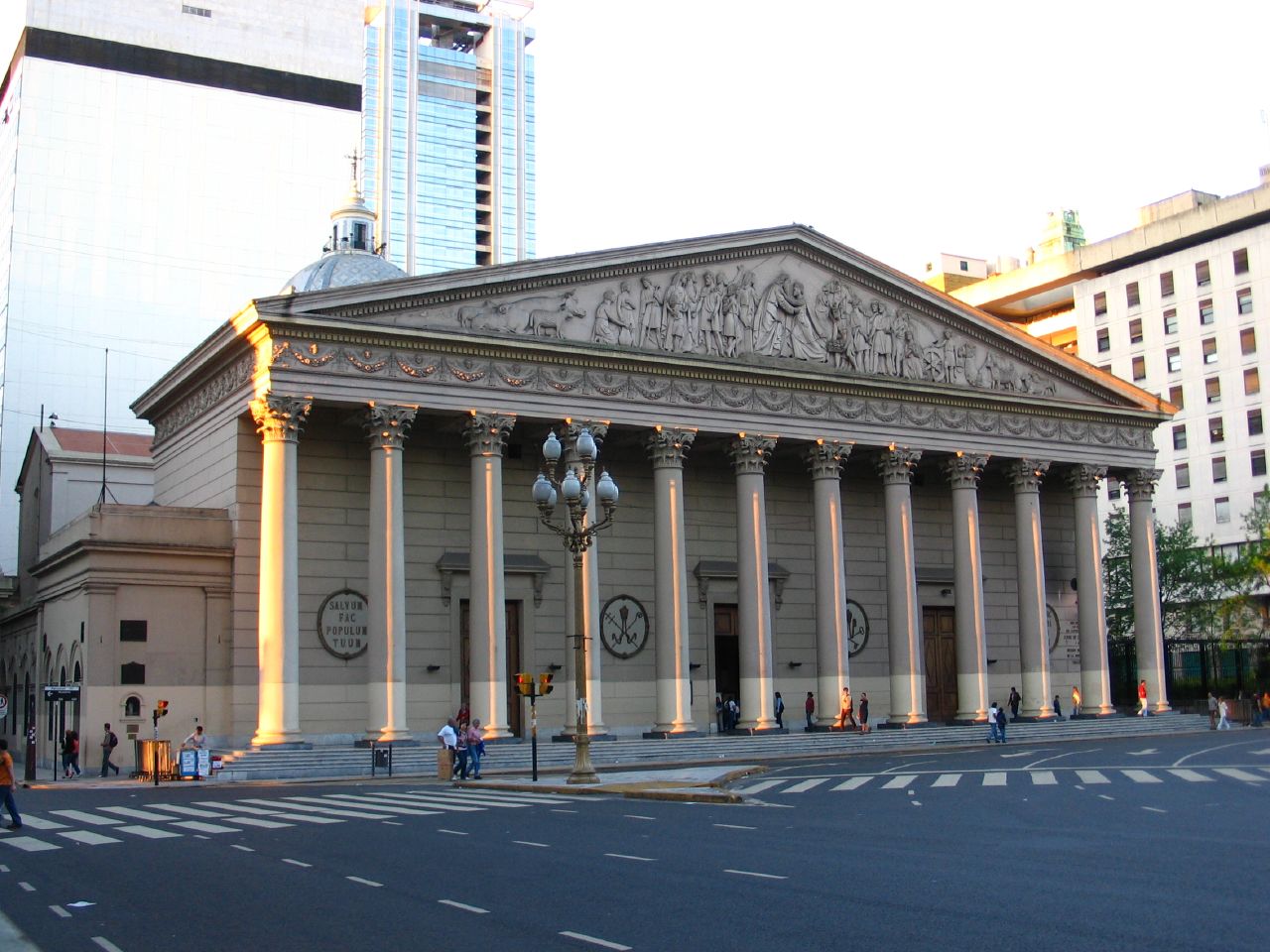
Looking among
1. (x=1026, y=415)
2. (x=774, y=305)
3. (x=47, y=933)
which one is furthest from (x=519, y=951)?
(x=1026, y=415)

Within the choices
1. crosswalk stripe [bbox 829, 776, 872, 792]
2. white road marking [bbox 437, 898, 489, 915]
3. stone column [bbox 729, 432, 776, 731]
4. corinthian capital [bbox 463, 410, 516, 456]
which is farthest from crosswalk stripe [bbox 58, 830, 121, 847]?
stone column [bbox 729, 432, 776, 731]

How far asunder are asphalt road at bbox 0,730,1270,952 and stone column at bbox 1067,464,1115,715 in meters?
27.4

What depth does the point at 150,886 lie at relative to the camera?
1670 cm

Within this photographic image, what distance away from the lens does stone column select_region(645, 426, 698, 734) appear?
47938 millimetres

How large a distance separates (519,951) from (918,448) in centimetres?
4385

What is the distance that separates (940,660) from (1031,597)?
4861 mm

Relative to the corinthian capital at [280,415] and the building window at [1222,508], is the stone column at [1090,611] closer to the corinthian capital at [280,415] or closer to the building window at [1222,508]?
the corinthian capital at [280,415]

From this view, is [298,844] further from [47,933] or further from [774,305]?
[774,305]

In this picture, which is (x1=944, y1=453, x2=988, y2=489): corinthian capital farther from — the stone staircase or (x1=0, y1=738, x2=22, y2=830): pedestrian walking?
(x1=0, y1=738, x2=22, y2=830): pedestrian walking

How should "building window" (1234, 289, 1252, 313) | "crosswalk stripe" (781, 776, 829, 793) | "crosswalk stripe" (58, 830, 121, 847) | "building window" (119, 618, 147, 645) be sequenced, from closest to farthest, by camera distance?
"crosswalk stripe" (58, 830, 121, 847)
"crosswalk stripe" (781, 776, 829, 793)
"building window" (119, 618, 147, 645)
"building window" (1234, 289, 1252, 313)

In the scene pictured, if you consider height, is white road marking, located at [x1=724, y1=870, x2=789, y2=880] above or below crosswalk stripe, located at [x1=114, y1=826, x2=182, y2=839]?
above

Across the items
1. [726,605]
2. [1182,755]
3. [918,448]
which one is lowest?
[1182,755]

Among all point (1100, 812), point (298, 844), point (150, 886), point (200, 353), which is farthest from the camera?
point (200, 353)

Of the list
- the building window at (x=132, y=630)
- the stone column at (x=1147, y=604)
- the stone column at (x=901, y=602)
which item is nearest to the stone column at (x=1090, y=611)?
the stone column at (x=1147, y=604)
